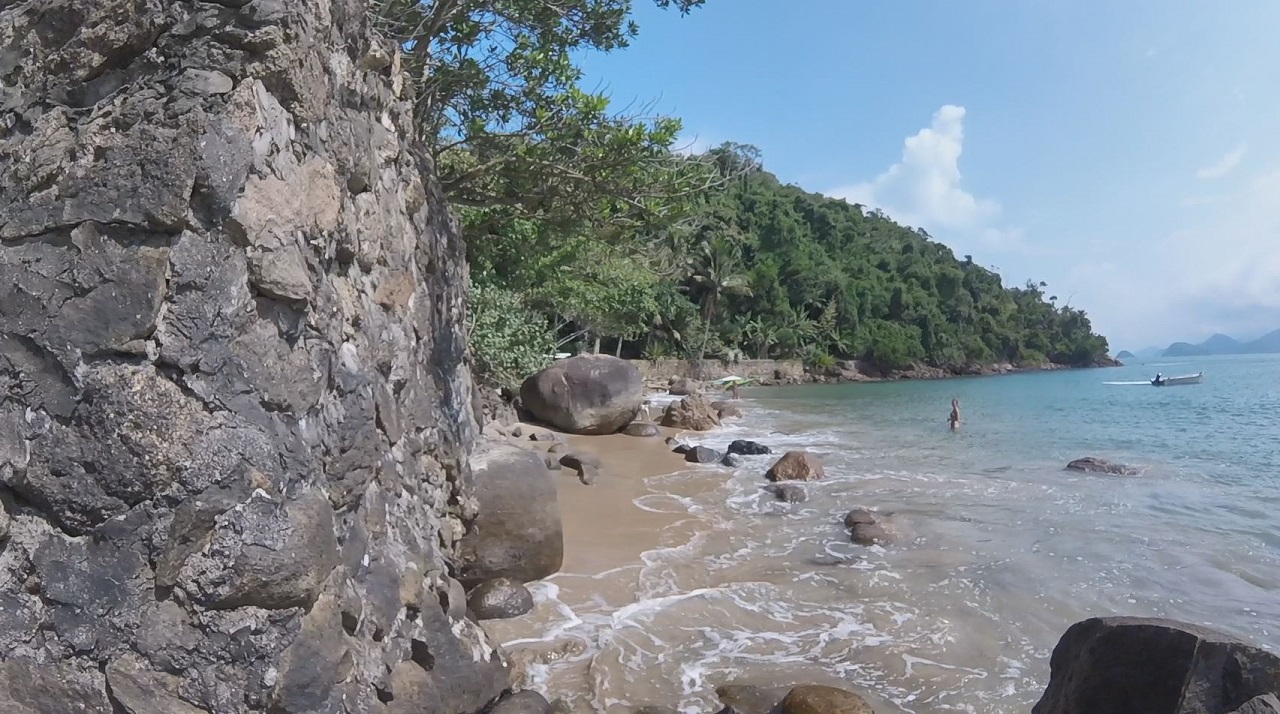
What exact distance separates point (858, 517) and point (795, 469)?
121 inches

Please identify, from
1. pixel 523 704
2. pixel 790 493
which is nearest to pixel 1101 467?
pixel 790 493

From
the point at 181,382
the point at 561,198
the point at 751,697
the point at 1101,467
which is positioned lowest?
the point at 751,697

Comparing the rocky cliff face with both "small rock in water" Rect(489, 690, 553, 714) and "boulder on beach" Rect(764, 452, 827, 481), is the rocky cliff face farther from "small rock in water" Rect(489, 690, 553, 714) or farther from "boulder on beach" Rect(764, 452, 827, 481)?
"boulder on beach" Rect(764, 452, 827, 481)

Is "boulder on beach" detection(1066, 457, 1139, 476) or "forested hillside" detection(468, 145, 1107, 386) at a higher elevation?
"forested hillside" detection(468, 145, 1107, 386)

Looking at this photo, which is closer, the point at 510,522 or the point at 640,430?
the point at 510,522

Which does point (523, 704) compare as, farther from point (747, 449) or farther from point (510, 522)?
point (747, 449)

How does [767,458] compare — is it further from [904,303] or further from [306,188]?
[904,303]

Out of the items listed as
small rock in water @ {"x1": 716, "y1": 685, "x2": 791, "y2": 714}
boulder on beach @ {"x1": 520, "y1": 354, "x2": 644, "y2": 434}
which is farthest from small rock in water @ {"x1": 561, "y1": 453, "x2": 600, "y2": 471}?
small rock in water @ {"x1": 716, "y1": 685, "x2": 791, "y2": 714}

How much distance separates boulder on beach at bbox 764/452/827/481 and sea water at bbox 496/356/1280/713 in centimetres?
24

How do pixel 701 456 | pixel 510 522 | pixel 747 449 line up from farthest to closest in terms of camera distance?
pixel 747 449, pixel 701 456, pixel 510 522

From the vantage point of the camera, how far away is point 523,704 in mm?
3855

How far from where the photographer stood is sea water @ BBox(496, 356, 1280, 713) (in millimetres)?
4941

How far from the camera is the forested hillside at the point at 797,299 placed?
2230 centimetres

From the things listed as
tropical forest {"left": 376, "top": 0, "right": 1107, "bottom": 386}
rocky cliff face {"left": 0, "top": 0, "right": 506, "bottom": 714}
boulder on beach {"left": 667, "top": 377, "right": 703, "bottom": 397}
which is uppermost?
tropical forest {"left": 376, "top": 0, "right": 1107, "bottom": 386}
